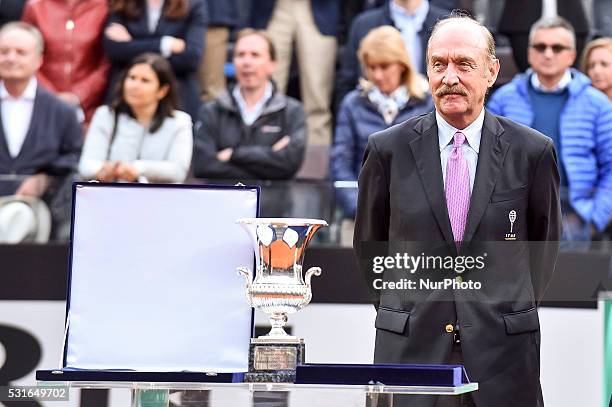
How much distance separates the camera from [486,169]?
3.59 m

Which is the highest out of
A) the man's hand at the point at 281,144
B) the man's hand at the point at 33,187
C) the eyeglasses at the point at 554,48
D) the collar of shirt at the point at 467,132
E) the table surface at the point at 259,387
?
the eyeglasses at the point at 554,48

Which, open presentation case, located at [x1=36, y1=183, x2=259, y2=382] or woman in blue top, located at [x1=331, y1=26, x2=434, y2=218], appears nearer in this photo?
open presentation case, located at [x1=36, y1=183, x2=259, y2=382]

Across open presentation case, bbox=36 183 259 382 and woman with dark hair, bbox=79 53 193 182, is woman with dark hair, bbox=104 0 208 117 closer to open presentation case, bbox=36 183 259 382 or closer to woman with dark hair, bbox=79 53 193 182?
woman with dark hair, bbox=79 53 193 182

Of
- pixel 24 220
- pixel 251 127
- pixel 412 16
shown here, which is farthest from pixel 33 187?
pixel 412 16

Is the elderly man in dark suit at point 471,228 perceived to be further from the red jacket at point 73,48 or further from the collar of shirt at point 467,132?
the red jacket at point 73,48

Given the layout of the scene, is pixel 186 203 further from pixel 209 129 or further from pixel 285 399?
pixel 209 129

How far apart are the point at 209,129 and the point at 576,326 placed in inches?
130

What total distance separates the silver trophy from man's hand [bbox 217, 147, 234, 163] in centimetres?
365

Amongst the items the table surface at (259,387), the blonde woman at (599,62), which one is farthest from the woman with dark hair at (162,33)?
the table surface at (259,387)

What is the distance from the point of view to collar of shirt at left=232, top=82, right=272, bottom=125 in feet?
23.5

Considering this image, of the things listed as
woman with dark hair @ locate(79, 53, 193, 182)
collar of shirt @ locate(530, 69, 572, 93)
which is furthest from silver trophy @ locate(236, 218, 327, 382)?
collar of shirt @ locate(530, 69, 572, 93)

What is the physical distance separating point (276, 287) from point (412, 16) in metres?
4.52

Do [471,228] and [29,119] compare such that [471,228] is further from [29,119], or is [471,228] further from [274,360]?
[29,119]

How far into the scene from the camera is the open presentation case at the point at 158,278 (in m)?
3.47
